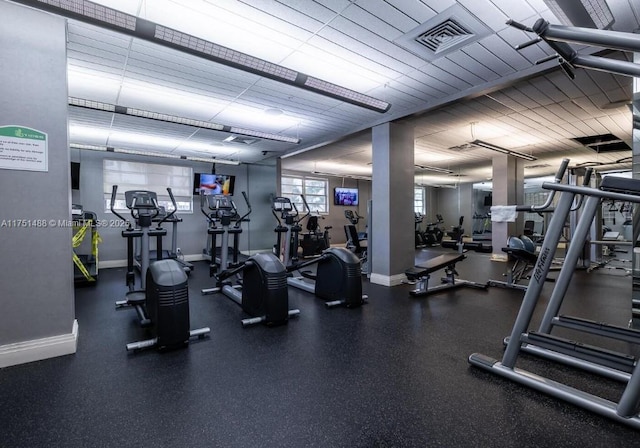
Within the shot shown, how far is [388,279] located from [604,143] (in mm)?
6115

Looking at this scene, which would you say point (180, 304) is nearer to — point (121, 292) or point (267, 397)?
point (267, 397)

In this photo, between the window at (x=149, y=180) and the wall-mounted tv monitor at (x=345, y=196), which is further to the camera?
the wall-mounted tv monitor at (x=345, y=196)

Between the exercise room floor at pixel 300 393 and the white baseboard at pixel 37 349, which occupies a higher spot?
the white baseboard at pixel 37 349

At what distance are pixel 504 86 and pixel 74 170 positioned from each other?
26.1ft

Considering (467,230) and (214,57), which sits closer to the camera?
(214,57)

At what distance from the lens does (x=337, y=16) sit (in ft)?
8.47

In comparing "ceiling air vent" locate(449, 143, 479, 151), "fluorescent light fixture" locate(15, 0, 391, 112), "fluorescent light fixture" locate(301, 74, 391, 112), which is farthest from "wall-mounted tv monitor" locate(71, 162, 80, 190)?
"ceiling air vent" locate(449, 143, 479, 151)

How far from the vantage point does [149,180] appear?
7.61m

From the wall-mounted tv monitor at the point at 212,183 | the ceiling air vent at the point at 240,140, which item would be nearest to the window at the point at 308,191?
the wall-mounted tv monitor at the point at 212,183

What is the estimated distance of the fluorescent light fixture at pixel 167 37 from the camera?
1968 mm

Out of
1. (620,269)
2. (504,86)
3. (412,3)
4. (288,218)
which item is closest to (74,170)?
(288,218)

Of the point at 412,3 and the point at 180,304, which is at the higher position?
the point at 412,3

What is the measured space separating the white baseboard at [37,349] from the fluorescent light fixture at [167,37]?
241cm

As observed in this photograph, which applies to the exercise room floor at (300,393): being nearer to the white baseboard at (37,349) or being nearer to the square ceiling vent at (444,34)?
the white baseboard at (37,349)
